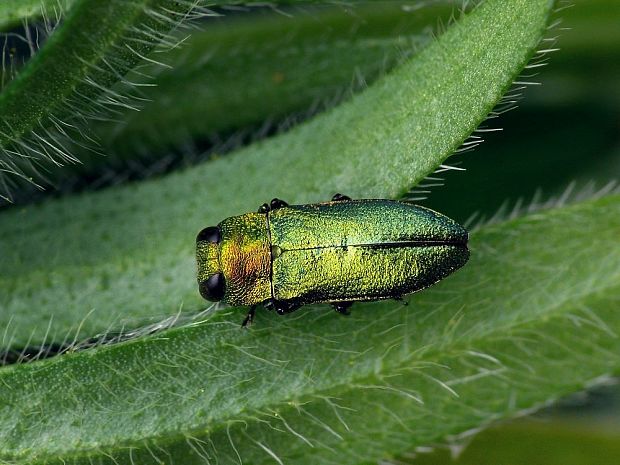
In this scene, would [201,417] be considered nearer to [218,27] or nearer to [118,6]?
[118,6]

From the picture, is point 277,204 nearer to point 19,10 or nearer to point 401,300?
point 401,300

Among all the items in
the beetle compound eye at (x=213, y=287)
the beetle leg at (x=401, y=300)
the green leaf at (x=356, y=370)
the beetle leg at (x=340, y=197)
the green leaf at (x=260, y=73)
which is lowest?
the green leaf at (x=356, y=370)

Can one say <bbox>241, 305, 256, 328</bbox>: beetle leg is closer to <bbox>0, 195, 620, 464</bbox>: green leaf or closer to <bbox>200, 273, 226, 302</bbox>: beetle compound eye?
<bbox>0, 195, 620, 464</bbox>: green leaf

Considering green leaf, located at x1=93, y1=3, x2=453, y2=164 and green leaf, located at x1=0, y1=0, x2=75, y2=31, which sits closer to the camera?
green leaf, located at x1=0, y1=0, x2=75, y2=31

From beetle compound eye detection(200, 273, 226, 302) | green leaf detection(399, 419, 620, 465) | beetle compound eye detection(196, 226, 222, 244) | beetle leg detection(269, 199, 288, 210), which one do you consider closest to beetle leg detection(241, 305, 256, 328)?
beetle compound eye detection(200, 273, 226, 302)

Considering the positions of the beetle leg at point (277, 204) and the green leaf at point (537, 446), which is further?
the green leaf at point (537, 446)

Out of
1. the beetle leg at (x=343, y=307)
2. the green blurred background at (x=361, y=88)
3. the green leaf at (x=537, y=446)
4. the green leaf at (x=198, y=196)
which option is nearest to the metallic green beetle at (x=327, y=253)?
the beetle leg at (x=343, y=307)

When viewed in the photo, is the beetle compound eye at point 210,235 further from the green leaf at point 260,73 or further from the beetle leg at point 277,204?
the green leaf at point 260,73

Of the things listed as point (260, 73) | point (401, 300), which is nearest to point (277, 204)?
point (401, 300)
